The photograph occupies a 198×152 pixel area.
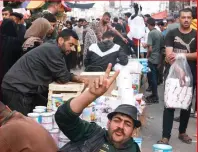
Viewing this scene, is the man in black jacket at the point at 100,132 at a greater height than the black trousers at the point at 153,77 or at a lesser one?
greater

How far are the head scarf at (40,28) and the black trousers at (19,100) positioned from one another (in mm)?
1280

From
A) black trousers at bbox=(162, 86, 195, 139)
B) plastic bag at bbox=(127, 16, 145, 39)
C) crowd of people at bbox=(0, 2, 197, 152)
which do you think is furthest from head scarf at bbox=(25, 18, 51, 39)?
plastic bag at bbox=(127, 16, 145, 39)

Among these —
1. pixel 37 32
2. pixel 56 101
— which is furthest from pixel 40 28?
pixel 56 101

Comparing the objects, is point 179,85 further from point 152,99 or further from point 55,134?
point 152,99

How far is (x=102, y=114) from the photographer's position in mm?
4562

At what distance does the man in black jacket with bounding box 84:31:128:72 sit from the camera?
23.2 ft

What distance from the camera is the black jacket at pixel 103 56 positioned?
7.07 meters

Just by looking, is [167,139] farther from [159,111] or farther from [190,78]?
[159,111]

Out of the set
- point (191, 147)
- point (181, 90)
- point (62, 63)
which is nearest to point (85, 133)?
point (62, 63)

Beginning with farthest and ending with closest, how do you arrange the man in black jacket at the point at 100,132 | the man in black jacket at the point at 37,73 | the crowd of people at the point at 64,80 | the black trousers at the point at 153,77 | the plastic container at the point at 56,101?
the black trousers at the point at 153,77 → the man in black jacket at the point at 37,73 → the plastic container at the point at 56,101 → the man in black jacket at the point at 100,132 → the crowd of people at the point at 64,80

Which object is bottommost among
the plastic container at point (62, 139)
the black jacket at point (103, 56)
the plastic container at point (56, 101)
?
the plastic container at point (62, 139)

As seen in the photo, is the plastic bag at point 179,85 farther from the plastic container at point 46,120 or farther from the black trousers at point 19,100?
the plastic container at point 46,120

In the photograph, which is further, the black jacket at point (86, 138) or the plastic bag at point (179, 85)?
the plastic bag at point (179, 85)

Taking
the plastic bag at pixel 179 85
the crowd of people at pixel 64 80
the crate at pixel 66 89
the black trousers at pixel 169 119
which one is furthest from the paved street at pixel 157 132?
the crate at pixel 66 89
